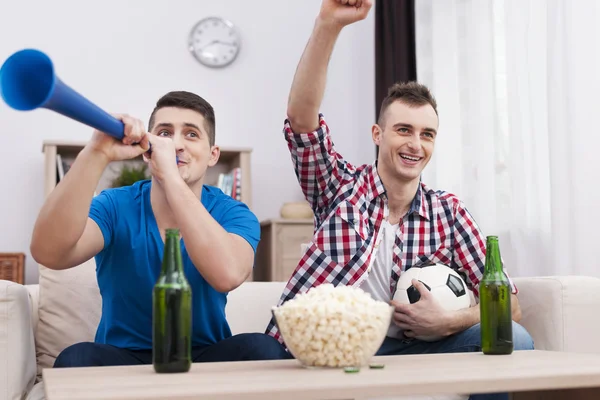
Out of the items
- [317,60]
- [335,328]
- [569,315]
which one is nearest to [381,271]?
[569,315]

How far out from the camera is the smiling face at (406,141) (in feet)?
7.13

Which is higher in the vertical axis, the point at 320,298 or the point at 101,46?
the point at 101,46

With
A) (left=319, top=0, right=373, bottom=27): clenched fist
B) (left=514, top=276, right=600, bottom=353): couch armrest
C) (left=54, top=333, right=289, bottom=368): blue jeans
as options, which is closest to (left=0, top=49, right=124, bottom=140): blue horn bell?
(left=54, top=333, right=289, bottom=368): blue jeans

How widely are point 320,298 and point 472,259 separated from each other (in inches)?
37.3

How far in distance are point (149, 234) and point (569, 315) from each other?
1.09m

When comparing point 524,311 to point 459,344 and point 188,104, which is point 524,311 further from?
point 188,104

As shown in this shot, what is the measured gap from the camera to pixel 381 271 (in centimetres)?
209

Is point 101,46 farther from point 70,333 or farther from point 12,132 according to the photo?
point 70,333

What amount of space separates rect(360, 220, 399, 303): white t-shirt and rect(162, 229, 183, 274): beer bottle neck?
3.26 feet

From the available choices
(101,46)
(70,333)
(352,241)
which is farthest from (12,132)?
(352,241)

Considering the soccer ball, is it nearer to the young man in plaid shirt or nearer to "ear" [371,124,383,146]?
the young man in plaid shirt

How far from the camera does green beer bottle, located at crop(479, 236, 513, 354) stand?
1430mm

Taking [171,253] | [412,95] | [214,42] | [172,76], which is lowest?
[171,253]

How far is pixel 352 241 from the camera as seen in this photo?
2.06 meters
